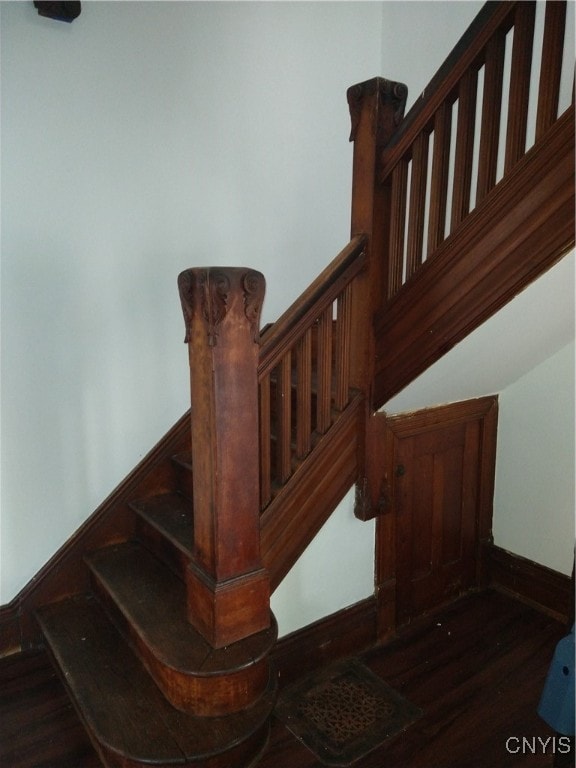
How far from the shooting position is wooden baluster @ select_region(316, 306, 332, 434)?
192cm

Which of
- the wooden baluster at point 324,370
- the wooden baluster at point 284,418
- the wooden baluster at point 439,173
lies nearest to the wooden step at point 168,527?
the wooden baluster at point 284,418

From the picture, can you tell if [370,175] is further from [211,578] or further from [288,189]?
[211,578]

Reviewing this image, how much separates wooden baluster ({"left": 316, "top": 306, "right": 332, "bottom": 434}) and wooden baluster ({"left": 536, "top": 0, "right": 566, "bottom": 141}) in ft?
2.76

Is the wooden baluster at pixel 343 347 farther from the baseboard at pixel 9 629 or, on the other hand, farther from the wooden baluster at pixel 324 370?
the baseboard at pixel 9 629

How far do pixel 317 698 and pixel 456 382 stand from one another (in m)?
1.40

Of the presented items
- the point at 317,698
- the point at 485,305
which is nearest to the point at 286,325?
the point at 485,305

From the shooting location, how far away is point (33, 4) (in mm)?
2018

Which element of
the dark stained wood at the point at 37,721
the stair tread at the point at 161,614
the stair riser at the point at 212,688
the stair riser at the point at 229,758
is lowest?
the dark stained wood at the point at 37,721

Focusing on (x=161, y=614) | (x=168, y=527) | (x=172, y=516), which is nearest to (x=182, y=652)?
(x=161, y=614)

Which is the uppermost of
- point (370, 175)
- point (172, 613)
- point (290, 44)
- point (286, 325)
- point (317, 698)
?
point (290, 44)

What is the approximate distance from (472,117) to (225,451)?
1232mm

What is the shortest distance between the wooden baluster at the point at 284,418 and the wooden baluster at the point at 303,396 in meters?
0.05

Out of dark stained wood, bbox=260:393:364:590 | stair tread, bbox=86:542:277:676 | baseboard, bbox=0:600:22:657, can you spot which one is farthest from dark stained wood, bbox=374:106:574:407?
baseboard, bbox=0:600:22:657

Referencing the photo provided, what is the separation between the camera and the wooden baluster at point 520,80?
1403mm
